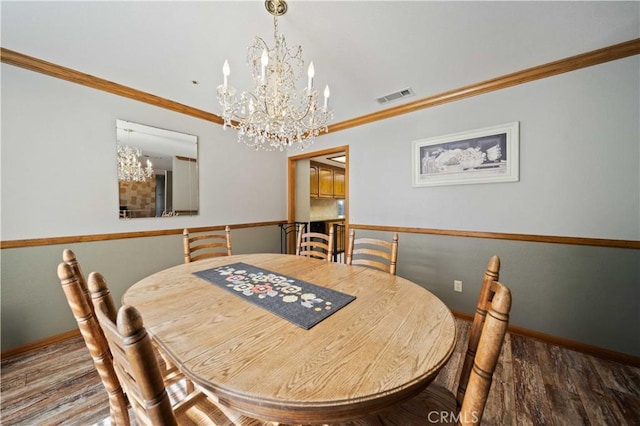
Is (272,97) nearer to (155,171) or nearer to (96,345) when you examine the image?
(96,345)

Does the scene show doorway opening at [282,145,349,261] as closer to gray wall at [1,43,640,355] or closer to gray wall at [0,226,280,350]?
gray wall at [1,43,640,355]

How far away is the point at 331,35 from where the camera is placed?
175cm

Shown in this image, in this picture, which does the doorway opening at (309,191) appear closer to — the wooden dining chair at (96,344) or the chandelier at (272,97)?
the chandelier at (272,97)

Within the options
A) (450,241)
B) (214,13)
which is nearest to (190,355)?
(214,13)

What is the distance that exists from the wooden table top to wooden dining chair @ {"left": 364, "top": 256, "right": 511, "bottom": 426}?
0.12 m

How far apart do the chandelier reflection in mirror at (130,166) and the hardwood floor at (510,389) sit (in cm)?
166

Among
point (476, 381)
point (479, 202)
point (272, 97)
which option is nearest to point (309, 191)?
point (479, 202)

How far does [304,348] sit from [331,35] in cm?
202

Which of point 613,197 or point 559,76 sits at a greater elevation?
point 559,76

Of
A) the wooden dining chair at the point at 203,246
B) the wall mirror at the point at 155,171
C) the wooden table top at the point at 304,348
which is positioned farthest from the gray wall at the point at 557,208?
the wall mirror at the point at 155,171

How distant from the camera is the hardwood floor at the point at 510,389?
1.41m

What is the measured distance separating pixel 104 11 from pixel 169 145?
151cm

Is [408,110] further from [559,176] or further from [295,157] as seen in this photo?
[295,157]

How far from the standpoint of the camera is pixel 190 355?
78 centimetres
